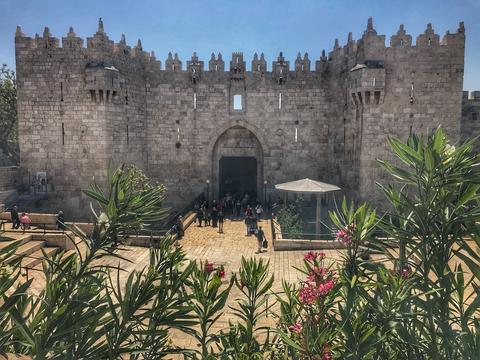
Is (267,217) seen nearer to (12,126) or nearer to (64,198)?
(64,198)

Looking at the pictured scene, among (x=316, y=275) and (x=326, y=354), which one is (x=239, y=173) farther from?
(x=326, y=354)

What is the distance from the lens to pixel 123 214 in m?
3.89

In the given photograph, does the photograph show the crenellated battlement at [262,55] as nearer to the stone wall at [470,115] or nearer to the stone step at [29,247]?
the stone wall at [470,115]

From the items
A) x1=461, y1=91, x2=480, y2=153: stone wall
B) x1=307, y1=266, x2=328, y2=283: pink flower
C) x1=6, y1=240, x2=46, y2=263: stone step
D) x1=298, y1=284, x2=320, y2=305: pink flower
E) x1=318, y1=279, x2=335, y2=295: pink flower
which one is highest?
x1=461, y1=91, x2=480, y2=153: stone wall

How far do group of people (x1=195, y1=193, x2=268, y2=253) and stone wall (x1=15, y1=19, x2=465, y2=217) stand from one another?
198cm

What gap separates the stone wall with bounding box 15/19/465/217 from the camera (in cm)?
1733

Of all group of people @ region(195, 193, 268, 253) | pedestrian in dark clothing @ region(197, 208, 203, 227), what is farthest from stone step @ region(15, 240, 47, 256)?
group of people @ region(195, 193, 268, 253)

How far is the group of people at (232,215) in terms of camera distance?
Answer: 1483cm

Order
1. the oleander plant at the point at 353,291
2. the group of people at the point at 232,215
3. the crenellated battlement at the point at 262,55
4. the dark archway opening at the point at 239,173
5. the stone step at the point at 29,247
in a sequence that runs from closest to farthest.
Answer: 1. the oleander plant at the point at 353,291
2. the stone step at the point at 29,247
3. the group of people at the point at 232,215
4. the crenellated battlement at the point at 262,55
5. the dark archway opening at the point at 239,173

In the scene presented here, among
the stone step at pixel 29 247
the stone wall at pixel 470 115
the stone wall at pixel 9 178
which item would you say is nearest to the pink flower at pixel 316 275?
the stone step at pixel 29 247

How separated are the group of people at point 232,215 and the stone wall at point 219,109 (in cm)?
198

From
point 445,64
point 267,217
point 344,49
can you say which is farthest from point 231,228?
point 445,64

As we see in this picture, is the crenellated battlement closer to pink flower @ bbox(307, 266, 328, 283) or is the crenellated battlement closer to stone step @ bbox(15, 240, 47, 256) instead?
stone step @ bbox(15, 240, 47, 256)

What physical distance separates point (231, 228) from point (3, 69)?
27062 mm
